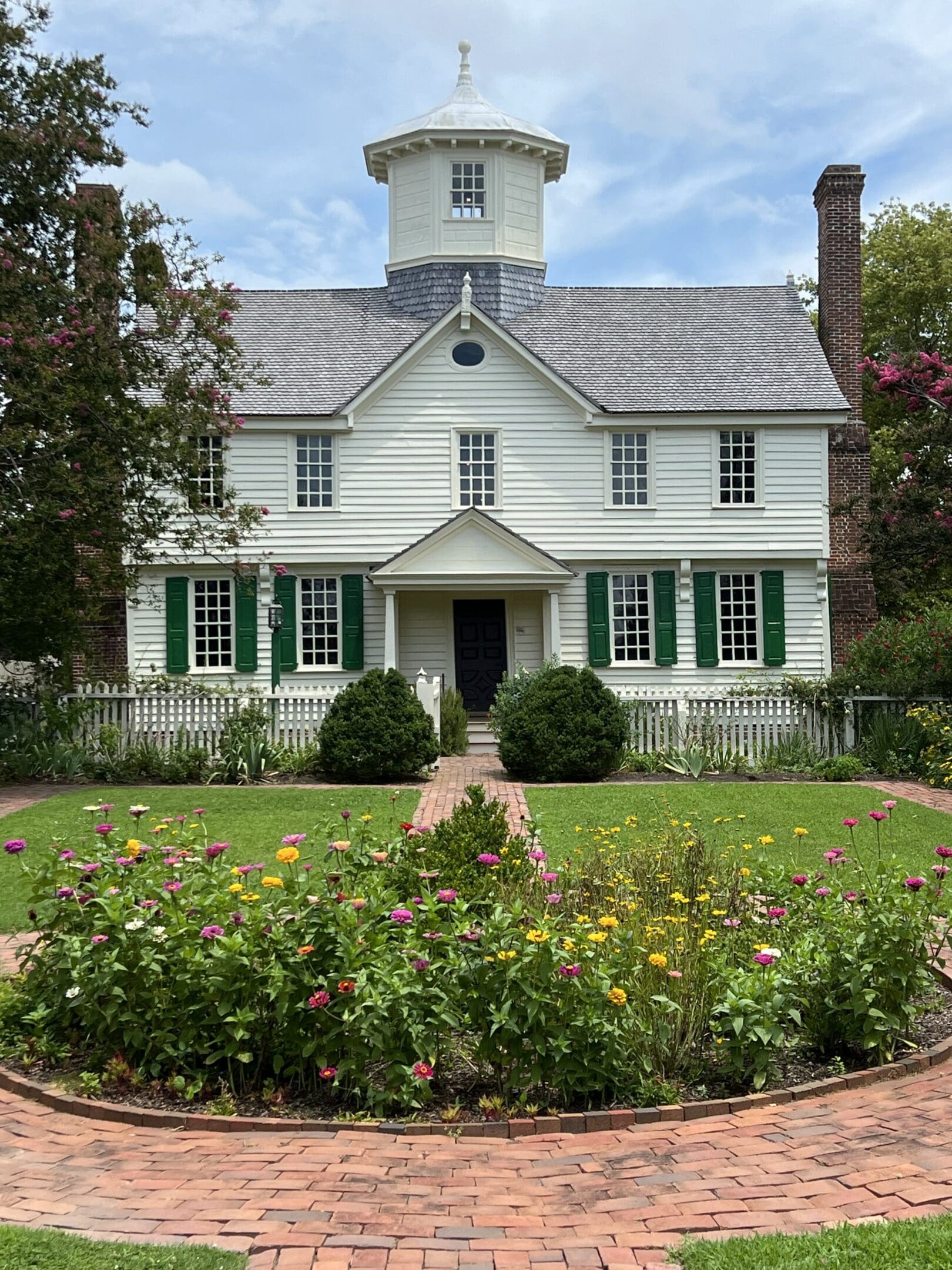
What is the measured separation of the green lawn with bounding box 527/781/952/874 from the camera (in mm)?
10562

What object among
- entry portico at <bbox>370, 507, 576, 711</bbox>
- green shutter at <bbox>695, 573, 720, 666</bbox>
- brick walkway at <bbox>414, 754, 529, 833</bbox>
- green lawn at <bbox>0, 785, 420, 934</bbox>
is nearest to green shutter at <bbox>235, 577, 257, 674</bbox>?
entry portico at <bbox>370, 507, 576, 711</bbox>

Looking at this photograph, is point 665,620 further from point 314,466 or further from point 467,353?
point 314,466

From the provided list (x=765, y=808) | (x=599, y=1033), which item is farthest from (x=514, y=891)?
(x=765, y=808)

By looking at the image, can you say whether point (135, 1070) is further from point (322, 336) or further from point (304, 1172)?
point (322, 336)

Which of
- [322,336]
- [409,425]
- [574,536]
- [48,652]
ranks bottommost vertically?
[48,652]

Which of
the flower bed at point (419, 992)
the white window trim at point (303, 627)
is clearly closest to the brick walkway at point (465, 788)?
the white window trim at point (303, 627)

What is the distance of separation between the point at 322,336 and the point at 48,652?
963 centimetres

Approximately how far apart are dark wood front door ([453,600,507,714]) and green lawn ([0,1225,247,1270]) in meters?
18.7

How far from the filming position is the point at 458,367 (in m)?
21.9

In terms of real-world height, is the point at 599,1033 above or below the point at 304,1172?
above

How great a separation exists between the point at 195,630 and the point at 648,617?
8.72 meters

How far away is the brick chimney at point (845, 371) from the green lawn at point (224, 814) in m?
12.7

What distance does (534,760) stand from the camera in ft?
52.5

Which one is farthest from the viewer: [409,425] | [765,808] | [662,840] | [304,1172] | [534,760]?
[409,425]
